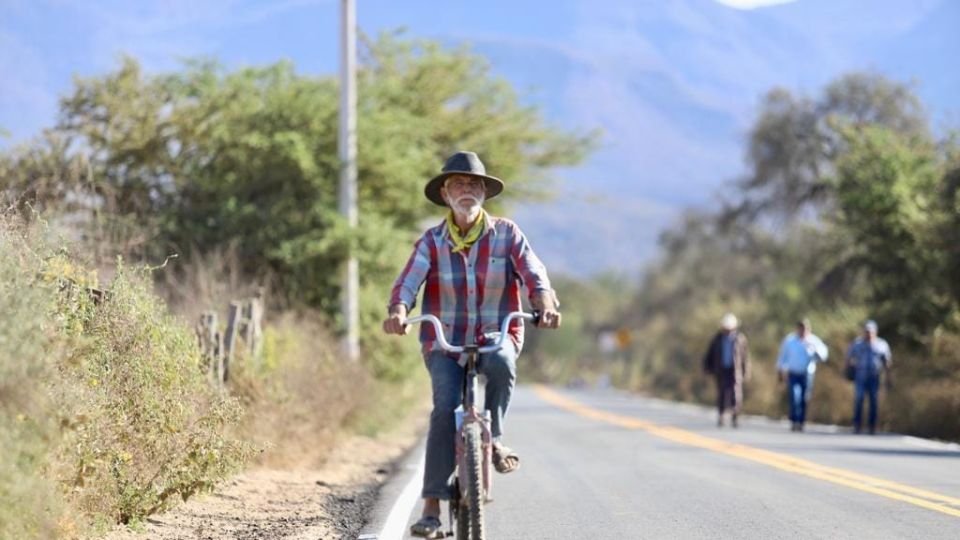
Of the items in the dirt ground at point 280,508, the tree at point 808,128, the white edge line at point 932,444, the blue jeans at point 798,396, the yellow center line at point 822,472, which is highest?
the tree at point 808,128

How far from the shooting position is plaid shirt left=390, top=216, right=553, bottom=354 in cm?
938

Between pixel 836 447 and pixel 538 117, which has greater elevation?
pixel 538 117

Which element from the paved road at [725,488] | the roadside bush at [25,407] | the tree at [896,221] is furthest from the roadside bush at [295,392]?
the tree at [896,221]

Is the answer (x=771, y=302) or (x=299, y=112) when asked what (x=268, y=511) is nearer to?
(x=299, y=112)

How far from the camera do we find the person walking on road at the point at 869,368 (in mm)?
26375

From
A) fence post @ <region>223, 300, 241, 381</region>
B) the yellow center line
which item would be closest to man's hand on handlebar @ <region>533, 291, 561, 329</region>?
the yellow center line

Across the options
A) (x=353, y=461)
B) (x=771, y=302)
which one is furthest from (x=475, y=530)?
(x=771, y=302)

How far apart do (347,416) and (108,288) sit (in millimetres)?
10353

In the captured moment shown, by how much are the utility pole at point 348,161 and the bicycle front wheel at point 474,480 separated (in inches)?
602

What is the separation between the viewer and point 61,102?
2322cm

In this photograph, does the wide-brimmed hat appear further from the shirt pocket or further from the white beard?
the shirt pocket

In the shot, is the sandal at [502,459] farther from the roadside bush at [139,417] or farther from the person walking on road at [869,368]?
the person walking on road at [869,368]

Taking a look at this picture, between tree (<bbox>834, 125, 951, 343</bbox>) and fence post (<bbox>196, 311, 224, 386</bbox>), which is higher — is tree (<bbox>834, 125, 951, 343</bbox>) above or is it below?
above

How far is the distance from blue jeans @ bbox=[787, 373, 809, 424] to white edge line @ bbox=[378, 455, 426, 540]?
43.4 feet
